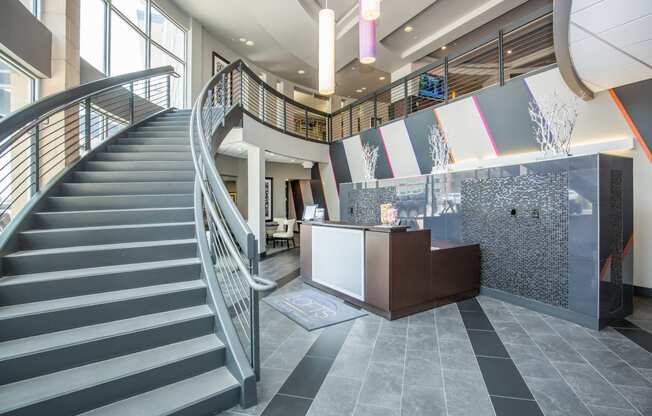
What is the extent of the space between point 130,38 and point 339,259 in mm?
6830

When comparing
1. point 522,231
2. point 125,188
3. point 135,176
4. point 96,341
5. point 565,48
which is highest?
point 565,48

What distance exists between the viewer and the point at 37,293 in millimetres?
2240

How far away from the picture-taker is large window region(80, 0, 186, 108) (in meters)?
5.77

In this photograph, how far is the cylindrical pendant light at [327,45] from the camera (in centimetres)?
349

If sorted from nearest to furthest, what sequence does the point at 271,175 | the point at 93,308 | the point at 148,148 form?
the point at 93,308
the point at 148,148
the point at 271,175

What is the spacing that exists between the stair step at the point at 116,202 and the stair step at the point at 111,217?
0.18 metres

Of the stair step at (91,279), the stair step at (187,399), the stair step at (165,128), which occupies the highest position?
the stair step at (165,128)

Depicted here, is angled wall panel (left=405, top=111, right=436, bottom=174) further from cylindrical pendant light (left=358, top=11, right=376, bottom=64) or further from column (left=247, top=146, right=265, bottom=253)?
column (left=247, top=146, right=265, bottom=253)

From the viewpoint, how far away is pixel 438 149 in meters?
6.20

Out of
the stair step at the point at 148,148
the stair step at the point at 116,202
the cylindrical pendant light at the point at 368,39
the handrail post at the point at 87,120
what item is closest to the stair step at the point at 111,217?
the stair step at the point at 116,202

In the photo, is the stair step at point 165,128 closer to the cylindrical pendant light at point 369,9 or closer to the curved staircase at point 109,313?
the curved staircase at point 109,313

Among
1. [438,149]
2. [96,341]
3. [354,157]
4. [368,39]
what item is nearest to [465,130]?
[438,149]

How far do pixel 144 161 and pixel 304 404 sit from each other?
12.0ft

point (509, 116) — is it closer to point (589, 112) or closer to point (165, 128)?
point (589, 112)
